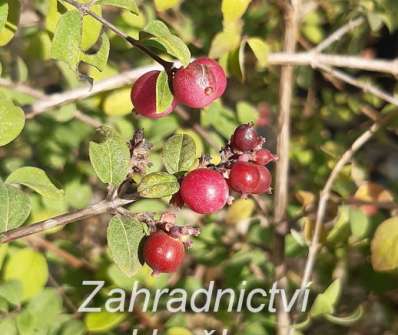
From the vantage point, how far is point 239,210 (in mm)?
1648

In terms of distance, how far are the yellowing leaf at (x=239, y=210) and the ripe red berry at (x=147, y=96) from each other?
0.73 meters

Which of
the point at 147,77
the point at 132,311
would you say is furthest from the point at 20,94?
the point at 147,77

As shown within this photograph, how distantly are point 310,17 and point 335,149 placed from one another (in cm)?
61

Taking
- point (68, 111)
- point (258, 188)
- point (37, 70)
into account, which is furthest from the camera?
point (37, 70)

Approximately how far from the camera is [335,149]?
177 cm

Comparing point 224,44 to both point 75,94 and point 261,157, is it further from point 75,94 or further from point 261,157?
point 261,157

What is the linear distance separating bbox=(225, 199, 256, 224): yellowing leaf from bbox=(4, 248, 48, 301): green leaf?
0.49 metres

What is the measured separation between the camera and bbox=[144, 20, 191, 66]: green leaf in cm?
84

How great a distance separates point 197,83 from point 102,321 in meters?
0.70

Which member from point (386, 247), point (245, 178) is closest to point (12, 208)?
point (245, 178)

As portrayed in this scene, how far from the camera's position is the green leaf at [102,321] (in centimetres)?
136

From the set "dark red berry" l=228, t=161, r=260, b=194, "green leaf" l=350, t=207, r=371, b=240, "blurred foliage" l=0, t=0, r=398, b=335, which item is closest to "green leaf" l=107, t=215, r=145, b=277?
"blurred foliage" l=0, t=0, r=398, b=335

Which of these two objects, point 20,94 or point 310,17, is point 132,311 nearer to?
point 20,94

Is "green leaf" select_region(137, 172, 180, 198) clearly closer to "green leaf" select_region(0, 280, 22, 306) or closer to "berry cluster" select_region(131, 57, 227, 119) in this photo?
"berry cluster" select_region(131, 57, 227, 119)
